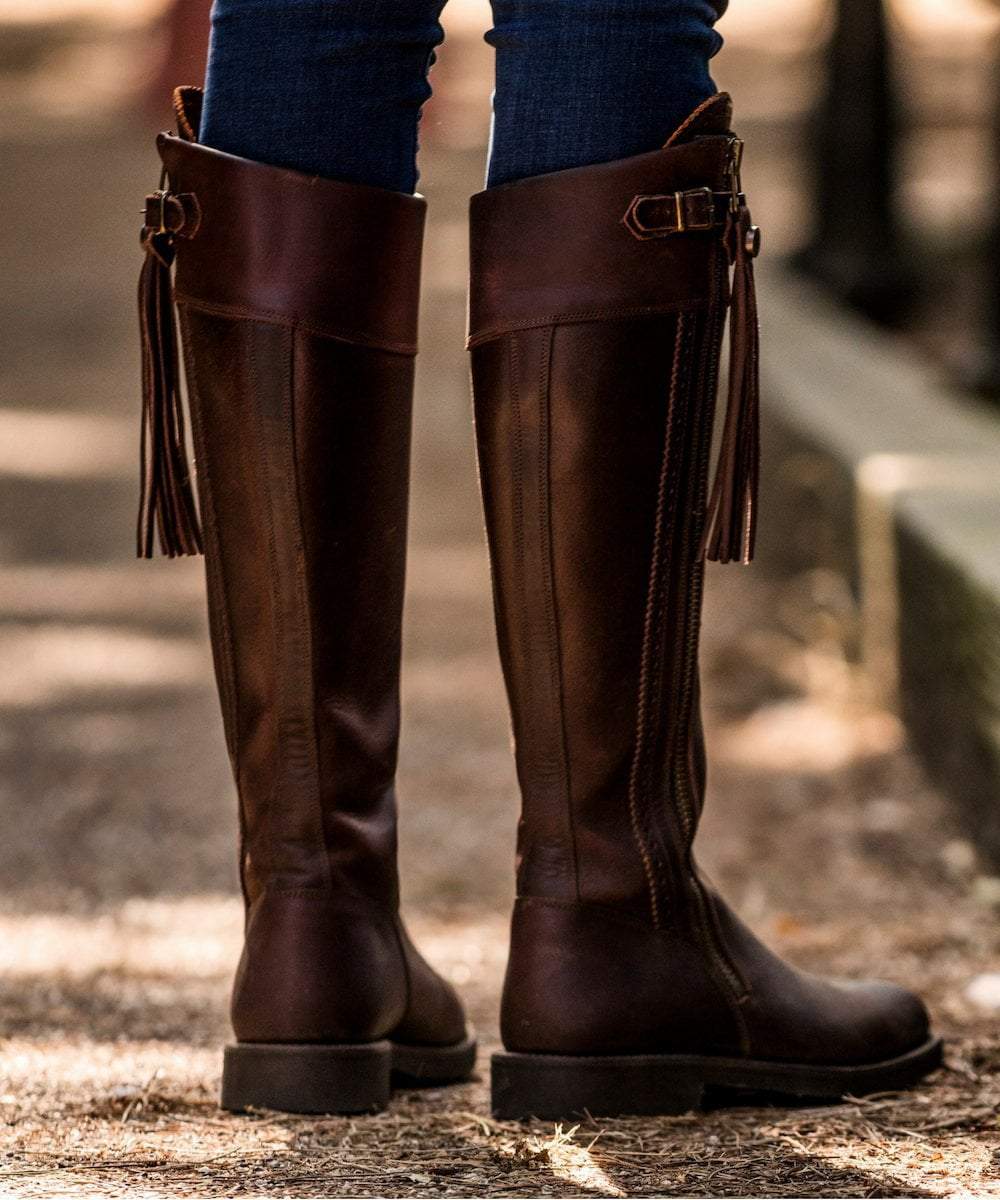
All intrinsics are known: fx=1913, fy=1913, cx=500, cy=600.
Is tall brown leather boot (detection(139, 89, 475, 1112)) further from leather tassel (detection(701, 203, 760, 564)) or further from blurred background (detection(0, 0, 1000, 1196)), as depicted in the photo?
leather tassel (detection(701, 203, 760, 564))

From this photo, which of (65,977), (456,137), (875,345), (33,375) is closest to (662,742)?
(65,977)

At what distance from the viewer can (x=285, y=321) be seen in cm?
121

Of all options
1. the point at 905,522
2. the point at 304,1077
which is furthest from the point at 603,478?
the point at 905,522

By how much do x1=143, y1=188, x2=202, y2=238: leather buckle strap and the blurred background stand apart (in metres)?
0.57

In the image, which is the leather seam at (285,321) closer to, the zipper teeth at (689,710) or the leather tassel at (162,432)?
the leather tassel at (162,432)

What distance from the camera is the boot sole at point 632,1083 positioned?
124 centimetres

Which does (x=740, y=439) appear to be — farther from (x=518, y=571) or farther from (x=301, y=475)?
(x=301, y=475)

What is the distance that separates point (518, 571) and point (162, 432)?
274mm

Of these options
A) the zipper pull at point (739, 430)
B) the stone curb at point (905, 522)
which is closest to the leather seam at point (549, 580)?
the zipper pull at point (739, 430)

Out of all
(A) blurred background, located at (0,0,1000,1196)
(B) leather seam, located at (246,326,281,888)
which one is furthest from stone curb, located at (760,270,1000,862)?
(B) leather seam, located at (246,326,281,888)

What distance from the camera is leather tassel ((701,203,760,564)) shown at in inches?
48.0

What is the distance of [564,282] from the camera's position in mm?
1190

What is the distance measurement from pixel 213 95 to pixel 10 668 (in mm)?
1609

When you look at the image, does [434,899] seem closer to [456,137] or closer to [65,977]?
[65,977]
